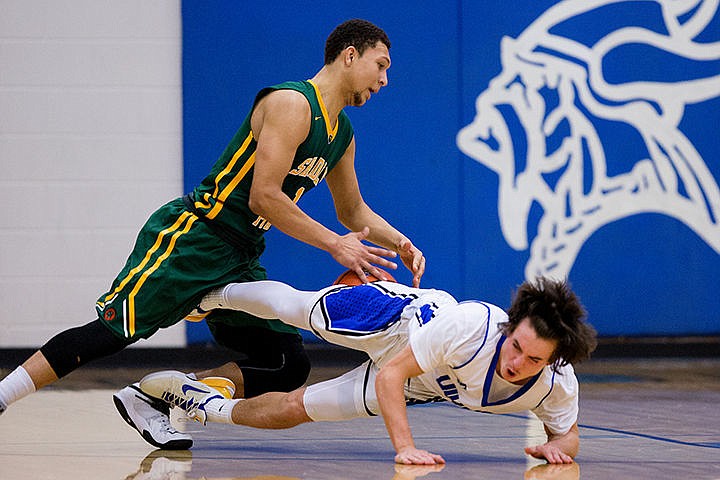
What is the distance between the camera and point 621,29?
6.18m

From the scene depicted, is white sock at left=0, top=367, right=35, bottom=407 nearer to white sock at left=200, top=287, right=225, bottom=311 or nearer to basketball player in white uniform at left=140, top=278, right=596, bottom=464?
basketball player in white uniform at left=140, top=278, right=596, bottom=464

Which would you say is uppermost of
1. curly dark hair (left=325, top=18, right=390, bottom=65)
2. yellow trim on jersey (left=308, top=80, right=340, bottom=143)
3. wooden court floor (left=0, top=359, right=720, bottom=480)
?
curly dark hair (left=325, top=18, right=390, bottom=65)

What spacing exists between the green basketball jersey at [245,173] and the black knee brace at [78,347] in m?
0.46

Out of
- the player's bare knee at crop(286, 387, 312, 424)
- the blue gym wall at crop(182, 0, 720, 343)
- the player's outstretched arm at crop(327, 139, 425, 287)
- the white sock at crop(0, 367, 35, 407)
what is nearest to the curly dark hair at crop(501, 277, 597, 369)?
the player's bare knee at crop(286, 387, 312, 424)

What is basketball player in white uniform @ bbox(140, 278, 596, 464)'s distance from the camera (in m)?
2.78

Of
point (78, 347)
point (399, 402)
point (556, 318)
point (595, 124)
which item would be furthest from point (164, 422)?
point (595, 124)

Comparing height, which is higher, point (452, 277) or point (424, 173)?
point (424, 173)

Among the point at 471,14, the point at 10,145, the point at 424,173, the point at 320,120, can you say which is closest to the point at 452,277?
the point at 424,173

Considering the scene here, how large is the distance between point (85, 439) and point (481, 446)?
4.02 ft

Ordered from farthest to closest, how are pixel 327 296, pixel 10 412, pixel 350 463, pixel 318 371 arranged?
pixel 318 371, pixel 10 412, pixel 327 296, pixel 350 463

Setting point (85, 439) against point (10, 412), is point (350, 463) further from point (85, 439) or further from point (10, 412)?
point (10, 412)

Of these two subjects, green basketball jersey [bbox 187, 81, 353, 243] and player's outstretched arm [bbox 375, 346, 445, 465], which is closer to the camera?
player's outstretched arm [bbox 375, 346, 445, 465]

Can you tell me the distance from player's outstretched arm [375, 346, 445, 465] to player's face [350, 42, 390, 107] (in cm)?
94

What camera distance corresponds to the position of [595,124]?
20.2ft
